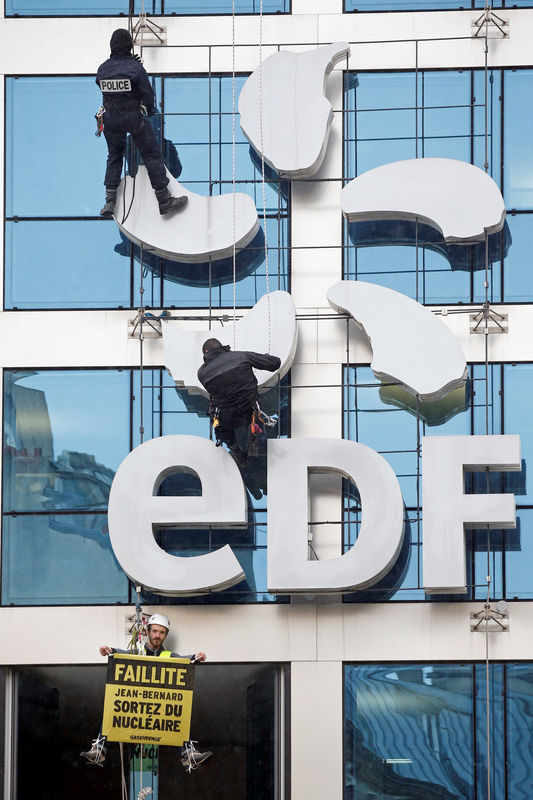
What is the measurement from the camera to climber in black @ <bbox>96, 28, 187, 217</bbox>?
14648 millimetres

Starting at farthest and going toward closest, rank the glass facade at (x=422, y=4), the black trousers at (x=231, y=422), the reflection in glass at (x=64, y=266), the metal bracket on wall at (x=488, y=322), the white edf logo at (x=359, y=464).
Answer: the glass facade at (x=422, y=4), the reflection in glass at (x=64, y=266), the metal bracket on wall at (x=488, y=322), the white edf logo at (x=359, y=464), the black trousers at (x=231, y=422)

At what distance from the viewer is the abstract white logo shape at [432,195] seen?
583 inches

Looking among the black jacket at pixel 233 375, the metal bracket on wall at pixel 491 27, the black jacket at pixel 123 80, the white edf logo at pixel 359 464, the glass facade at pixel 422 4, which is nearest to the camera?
the black jacket at pixel 233 375

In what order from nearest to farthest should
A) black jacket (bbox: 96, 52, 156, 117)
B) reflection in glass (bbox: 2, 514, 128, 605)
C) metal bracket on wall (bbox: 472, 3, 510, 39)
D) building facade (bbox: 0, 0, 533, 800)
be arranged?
1. building facade (bbox: 0, 0, 533, 800)
2. black jacket (bbox: 96, 52, 156, 117)
3. reflection in glass (bbox: 2, 514, 128, 605)
4. metal bracket on wall (bbox: 472, 3, 510, 39)

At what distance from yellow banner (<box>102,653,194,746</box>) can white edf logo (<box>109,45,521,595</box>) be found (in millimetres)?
1030

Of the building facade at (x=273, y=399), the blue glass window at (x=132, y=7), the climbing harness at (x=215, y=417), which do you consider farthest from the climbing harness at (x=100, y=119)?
the climbing harness at (x=215, y=417)

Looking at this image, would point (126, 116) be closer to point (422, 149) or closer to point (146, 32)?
point (146, 32)

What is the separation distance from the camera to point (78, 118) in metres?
15.7

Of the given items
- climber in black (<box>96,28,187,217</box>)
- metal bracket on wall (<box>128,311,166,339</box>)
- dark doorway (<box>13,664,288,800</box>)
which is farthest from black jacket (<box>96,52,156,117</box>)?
dark doorway (<box>13,664,288,800</box>)

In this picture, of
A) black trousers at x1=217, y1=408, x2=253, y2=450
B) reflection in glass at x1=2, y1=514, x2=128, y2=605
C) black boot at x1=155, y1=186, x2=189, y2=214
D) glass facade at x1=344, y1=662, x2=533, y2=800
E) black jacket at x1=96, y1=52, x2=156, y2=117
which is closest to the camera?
black trousers at x1=217, y1=408, x2=253, y2=450

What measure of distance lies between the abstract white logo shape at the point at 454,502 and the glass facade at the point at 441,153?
1.81 m

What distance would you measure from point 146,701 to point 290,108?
6.89m

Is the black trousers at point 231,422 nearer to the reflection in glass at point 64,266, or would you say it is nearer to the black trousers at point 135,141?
the reflection in glass at point 64,266

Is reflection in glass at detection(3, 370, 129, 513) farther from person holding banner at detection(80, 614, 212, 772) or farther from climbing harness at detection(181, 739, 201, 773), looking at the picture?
climbing harness at detection(181, 739, 201, 773)
